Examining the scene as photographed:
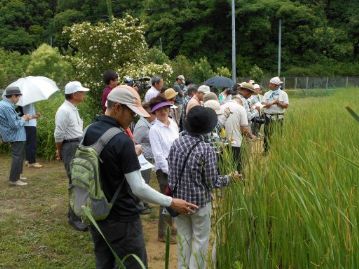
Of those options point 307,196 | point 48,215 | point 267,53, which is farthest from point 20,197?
point 267,53

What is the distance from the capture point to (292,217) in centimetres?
204

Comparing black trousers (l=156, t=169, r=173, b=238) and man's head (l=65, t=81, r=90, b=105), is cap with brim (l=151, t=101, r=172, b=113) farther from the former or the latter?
man's head (l=65, t=81, r=90, b=105)

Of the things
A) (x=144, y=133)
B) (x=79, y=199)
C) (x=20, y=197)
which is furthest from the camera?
(x=20, y=197)

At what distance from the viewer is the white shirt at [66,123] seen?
498 centimetres

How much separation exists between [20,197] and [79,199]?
156 inches

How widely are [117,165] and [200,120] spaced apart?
0.78 metres

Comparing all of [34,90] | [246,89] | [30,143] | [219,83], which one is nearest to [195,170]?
[246,89]

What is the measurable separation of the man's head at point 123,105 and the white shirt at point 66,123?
235 cm

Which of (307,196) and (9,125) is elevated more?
(307,196)

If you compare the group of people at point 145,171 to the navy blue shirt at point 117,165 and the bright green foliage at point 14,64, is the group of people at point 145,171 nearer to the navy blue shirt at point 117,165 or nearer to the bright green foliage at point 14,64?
the navy blue shirt at point 117,165

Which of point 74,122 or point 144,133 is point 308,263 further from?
point 74,122

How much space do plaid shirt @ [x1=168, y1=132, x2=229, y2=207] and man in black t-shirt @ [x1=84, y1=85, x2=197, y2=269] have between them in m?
0.46

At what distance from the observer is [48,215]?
5.50 metres

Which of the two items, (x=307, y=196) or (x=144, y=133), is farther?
(x=144, y=133)
